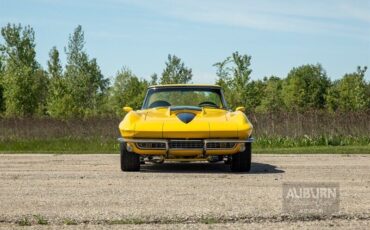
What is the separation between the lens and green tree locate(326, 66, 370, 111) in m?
75.1

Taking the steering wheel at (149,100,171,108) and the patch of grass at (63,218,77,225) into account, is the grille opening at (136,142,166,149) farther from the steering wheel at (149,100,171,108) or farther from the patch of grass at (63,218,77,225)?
the patch of grass at (63,218,77,225)

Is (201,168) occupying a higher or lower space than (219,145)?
lower

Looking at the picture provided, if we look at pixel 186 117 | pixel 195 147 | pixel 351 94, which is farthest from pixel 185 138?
pixel 351 94

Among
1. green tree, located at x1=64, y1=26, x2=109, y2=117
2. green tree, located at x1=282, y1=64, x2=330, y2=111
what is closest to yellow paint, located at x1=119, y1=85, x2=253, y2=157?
green tree, located at x1=64, y1=26, x2=109, y2=117

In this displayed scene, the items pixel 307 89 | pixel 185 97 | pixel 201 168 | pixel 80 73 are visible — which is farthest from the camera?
pixel 307 89

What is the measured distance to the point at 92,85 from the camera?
69938mm

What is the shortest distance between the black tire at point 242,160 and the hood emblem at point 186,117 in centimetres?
96

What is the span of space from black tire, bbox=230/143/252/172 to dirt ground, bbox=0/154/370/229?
0.18m

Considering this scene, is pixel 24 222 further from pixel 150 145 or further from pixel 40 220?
pixel 150 145

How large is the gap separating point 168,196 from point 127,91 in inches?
2425

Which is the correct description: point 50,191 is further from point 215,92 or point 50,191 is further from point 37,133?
point 37,133

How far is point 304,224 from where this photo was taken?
4734 millimetres

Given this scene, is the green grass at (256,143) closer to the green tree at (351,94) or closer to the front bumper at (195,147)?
the front bumper at (195,147)

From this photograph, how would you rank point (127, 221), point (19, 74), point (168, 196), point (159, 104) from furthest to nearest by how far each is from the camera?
point (19, 74) → point (159, 104) → point (168, 196) → point (127, 221)
